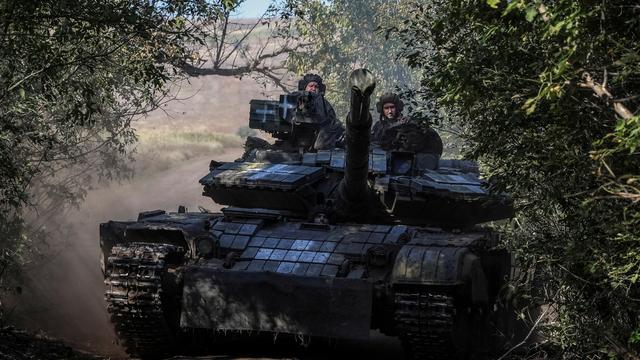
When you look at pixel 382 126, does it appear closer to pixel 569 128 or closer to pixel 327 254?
pixel 327 254

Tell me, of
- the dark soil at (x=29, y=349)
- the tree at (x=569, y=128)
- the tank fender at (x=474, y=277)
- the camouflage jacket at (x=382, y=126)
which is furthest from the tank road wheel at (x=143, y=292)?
the camouflage jacket at (x=382, y=126)

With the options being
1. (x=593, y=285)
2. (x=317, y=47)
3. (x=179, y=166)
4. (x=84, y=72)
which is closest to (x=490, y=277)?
(x=593, y=285)

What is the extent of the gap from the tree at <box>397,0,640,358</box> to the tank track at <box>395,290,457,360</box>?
102 centimetres

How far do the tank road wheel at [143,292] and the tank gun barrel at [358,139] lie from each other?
7.42 ft

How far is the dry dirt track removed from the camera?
14.3m

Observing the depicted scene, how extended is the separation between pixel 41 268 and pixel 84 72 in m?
7.41

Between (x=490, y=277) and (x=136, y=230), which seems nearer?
(x=136, y=230)

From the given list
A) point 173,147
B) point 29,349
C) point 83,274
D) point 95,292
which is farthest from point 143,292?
point 173,147

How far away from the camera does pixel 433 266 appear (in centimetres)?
1166

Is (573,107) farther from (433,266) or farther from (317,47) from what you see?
(317,47)

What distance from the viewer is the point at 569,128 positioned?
9.68 metres

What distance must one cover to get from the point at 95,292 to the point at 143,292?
10912mm

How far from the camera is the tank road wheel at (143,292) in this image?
12227 mm

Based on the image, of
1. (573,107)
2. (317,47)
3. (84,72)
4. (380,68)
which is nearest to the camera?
(573,107)
